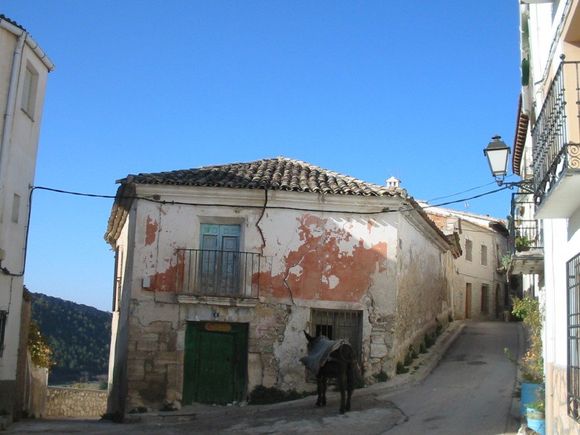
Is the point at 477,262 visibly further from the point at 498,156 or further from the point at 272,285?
the point at 498,156

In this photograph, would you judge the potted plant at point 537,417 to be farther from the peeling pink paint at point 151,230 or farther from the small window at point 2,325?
the small window at point 2,325

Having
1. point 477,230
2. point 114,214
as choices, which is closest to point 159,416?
point 114,214

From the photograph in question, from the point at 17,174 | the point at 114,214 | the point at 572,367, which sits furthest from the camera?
the point at 114,214

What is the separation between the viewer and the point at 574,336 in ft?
24.8

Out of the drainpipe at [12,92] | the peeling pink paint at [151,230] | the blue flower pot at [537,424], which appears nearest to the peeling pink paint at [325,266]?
the peeling pink paint at [151,230]

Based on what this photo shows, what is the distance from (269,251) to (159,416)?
4.50m

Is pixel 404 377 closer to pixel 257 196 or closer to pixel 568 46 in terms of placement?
pixel 257 196

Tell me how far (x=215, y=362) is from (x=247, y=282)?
6.61ft

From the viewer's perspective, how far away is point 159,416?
15102mm

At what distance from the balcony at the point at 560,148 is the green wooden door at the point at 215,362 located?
9869 mm

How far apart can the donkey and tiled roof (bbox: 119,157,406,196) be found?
399 centimetres

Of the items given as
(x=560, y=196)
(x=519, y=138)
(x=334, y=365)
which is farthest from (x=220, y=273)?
(x=560, y=196)

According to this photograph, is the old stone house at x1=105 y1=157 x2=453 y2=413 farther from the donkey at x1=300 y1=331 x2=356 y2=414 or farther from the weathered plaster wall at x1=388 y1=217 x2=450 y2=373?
the donkey at x1=300 y1=331 x2=356 y2=414

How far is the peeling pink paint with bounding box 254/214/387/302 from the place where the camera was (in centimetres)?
1656
